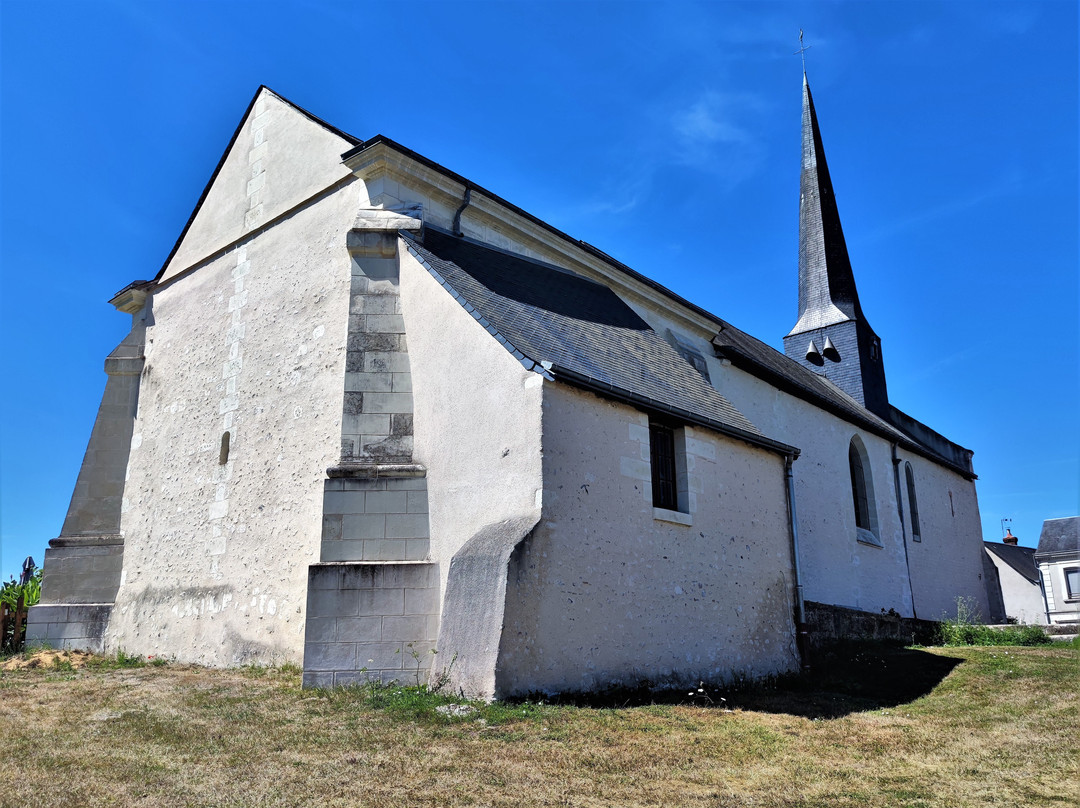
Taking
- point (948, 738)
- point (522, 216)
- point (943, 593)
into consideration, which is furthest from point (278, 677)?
point (943, 593)

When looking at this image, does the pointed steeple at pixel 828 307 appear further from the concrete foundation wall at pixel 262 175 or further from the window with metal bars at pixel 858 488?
the concrete foundation wall at pixel 262 175

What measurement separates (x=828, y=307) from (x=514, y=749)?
20.1m

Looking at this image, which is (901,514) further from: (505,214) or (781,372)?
(505,214)

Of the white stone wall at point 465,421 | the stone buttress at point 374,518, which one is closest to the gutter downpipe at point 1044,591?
the white stone wall at point 465,421

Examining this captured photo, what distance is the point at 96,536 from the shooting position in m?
11.5

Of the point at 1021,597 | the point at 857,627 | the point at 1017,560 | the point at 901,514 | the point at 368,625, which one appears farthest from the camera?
the point at 1017,560

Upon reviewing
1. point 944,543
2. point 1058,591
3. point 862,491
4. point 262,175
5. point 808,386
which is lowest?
point 1058,591

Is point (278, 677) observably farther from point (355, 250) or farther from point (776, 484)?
point (776, 484)

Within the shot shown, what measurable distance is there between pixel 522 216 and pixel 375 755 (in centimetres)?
837

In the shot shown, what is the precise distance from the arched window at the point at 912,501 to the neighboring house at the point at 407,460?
6401mm

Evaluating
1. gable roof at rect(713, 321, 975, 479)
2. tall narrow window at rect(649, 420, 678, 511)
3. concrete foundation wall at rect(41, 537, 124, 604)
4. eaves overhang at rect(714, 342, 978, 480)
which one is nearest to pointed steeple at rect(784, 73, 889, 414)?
gable roof at rect(713, 321, 975, 479)

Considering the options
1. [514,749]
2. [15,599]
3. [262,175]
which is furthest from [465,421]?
[15,599]

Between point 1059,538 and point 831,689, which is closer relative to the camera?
point 831,689

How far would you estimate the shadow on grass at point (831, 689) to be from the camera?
739 cm
